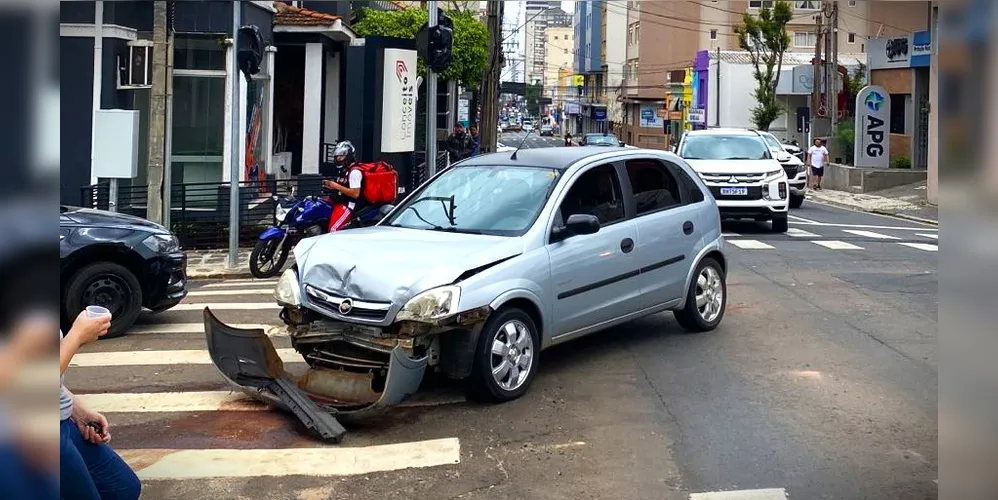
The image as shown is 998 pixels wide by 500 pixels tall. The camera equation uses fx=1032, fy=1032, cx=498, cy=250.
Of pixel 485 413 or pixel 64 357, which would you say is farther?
pixel 485 413

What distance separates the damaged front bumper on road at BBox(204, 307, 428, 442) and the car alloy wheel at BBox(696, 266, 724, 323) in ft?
11.6

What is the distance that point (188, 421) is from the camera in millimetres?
6766

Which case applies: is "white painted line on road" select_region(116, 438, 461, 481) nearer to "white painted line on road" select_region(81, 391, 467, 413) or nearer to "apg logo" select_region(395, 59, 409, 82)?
"white painted line on road" select_region(81, 391, 467, 413)

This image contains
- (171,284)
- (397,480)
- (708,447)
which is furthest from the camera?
(171,284)

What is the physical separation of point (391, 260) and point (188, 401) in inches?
71.4

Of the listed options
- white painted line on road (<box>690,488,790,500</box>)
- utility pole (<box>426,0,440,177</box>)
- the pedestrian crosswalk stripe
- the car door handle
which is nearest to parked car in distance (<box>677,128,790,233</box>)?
the pedestrian crosswalk stripe

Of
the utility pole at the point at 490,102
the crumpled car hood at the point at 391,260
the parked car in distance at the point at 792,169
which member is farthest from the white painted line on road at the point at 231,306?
the utility pole at the point at 490,102

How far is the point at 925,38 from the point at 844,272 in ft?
68.9

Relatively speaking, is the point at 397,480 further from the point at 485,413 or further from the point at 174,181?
the point at 174,181

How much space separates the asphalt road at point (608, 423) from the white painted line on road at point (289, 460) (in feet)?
0.04

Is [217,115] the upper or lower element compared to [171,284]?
upper

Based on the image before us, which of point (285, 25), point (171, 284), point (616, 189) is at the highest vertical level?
point (285, 25)

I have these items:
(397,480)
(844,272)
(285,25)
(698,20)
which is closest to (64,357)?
(397,480)

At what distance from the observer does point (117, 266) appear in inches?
362
